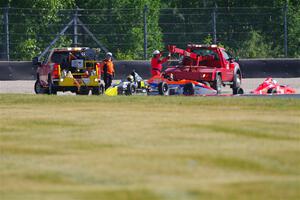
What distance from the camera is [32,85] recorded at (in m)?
38.8

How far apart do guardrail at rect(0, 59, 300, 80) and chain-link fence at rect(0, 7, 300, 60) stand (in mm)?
429

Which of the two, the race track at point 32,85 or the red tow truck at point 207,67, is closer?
the red tow truck at point 207,67

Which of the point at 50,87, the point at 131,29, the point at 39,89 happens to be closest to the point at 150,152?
the point at 50,87

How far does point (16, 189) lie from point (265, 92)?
65.9 ft

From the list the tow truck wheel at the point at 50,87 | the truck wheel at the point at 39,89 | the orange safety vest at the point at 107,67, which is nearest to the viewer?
the tow truck wheel at the point at 50,87

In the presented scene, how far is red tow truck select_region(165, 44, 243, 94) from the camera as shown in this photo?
32469 mm

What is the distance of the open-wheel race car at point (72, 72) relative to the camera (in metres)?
31.2

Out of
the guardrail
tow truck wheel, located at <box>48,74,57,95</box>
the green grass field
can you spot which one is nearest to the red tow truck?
tow truck wheel, located at <box>48,74,57,95</box>

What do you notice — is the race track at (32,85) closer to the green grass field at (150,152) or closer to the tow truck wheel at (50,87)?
the tow truck wheel at (50,87)

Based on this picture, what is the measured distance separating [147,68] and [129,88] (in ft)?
34.5

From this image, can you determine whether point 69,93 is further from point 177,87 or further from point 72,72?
point 177,87

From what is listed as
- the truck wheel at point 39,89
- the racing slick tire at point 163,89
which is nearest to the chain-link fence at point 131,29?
the truck wheel at point 39,89

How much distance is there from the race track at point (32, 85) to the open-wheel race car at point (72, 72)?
8.39ft

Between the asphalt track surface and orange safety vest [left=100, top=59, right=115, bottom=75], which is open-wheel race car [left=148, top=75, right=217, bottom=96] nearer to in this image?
orange safety vest [left=100, top=59, right=115, bottom=75]
